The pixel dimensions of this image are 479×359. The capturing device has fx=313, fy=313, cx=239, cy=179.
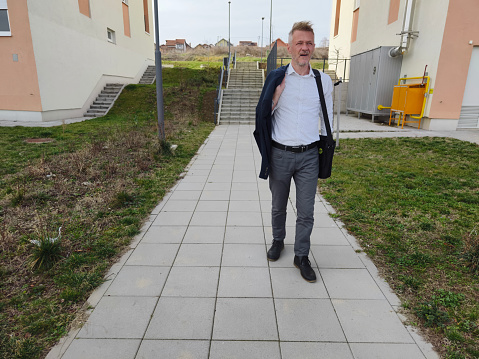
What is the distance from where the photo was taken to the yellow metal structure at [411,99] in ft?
38.5

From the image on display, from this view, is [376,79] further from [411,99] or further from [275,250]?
[275,250]

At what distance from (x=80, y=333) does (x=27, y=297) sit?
0.71m

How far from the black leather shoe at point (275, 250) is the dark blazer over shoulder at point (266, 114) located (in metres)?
0.79

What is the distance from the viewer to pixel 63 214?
417 cm

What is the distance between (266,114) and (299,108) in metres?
0.29

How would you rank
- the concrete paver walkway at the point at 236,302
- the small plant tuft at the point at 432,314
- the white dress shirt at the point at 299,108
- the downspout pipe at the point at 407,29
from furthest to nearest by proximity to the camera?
the downspout pipe at the point at 407,29 → the white dress shirt at the point at 299,108 → the small plant tuft at the point at 432,314 → the concrete paver walkway at the point at 236,302

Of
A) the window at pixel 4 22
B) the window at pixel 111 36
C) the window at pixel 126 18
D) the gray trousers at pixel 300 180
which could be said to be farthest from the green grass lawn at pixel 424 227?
the window at pixel 126 18

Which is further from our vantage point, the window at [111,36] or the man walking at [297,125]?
the window at [111,36]

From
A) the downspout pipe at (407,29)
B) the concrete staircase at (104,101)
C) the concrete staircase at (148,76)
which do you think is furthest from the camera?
the concrete staircase at (148,76)

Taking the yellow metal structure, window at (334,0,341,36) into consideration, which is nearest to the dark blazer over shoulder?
the yellow metal structure

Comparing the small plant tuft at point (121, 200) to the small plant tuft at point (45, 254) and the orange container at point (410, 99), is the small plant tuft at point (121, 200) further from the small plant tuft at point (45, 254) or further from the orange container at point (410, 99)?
the orange container at point (410, 99)

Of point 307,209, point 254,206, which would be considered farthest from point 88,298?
point 254,206

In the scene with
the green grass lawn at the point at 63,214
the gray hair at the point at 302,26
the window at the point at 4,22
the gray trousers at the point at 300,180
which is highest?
the window at the point at 4,22

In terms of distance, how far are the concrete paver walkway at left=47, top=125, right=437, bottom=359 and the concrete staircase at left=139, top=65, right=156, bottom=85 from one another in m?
20.6
